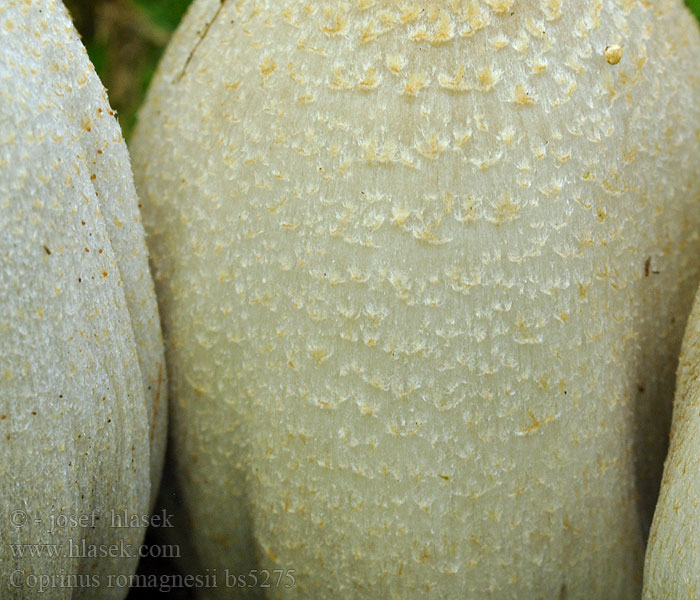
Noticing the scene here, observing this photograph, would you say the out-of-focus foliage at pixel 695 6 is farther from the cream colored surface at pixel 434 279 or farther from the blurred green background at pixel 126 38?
the blurred green background at pixel 126 38

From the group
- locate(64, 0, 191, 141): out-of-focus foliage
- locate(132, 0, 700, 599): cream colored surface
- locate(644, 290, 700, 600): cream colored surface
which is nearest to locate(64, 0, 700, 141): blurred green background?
locate(64, 0, 191, 141): out-of-focus foliage

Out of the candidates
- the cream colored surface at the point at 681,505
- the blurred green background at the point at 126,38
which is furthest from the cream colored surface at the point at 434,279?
the blurred green background at the point at 126,38

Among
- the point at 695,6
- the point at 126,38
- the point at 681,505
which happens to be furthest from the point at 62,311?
the point at 126,38

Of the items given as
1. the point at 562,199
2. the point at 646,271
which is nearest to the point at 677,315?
the point at 646,271

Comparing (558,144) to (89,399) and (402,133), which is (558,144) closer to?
(402,133)

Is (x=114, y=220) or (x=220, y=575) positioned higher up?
(x=114, y=220)

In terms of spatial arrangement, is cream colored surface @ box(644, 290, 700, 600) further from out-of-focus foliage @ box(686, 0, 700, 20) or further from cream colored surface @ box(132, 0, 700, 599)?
out-of-focus foliage @ box(686, 0, 700, 20)
